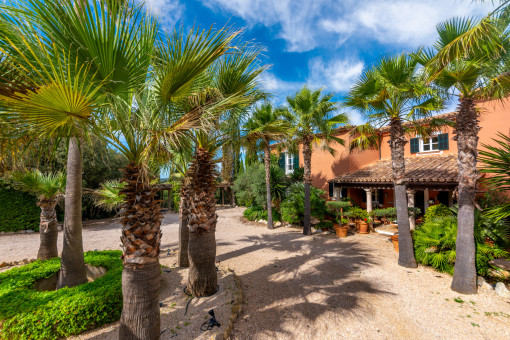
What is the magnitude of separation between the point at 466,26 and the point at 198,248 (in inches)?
330

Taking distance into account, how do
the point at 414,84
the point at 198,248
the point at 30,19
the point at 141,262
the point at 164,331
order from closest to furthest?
1. the point at 30,19
2. the point at 141,262
3. the point at 164,331
4. the point at 198,248
5. the point at 414,84

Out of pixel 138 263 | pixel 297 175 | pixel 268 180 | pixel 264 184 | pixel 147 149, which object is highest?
pixel 297 175

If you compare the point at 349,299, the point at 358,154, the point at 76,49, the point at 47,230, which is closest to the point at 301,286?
the point at 349,299

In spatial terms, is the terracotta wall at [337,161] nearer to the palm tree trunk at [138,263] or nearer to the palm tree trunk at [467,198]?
the palm tree trunk at [467,198]

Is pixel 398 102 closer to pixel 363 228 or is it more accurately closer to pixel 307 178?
pixel 307 178

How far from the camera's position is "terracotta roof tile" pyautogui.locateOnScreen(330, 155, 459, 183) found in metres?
10.1

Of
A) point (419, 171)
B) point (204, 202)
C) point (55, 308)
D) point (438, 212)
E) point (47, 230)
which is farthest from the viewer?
point (419, 171)

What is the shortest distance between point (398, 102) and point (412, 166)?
703cm

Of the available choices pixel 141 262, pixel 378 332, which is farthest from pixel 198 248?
pixel 378 332

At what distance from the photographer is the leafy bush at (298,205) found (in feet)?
44.1

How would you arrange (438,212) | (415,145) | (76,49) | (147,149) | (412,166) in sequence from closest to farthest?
(76,49) → (147,149) → (438,212) → (412,166) → (415,145)

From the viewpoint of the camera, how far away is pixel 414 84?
6473 mm

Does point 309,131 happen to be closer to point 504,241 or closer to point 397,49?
point 397,49

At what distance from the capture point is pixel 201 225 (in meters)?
4.94
